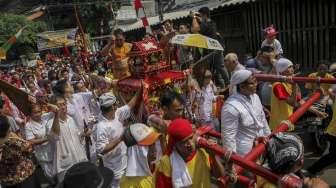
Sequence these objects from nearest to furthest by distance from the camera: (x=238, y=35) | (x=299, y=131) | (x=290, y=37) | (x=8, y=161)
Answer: (x=8, y=161) < (x=299, y=131) < (x=290, y=37) < (x=238, y=35)

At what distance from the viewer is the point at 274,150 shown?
2.72m

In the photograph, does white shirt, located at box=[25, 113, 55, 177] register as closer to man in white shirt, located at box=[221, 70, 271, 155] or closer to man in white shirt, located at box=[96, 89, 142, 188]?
man in white shirt, located at box=[96, 89, 142, 188]

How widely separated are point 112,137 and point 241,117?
1374 millimetres

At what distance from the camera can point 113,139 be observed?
483cm

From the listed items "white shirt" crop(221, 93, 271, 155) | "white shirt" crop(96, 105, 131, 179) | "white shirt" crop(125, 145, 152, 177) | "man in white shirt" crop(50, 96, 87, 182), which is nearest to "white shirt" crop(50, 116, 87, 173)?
"man in white shirt" crop(50, 96, 87, 182)

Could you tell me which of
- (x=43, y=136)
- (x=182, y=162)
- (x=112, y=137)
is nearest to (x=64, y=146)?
(x=43, y=136)

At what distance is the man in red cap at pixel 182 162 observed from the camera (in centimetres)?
329

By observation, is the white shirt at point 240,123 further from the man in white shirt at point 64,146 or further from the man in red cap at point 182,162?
the man in white shirt at point 64,146

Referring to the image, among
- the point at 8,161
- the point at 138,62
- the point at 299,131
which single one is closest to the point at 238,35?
the point at 299,131

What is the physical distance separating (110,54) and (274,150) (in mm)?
4702

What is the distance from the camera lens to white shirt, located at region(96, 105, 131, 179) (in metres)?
4.80

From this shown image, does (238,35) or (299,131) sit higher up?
(238,35)

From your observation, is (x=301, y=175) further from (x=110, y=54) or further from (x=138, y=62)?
(x=110, y=54)

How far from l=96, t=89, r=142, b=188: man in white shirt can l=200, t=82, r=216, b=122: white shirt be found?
2553mm
